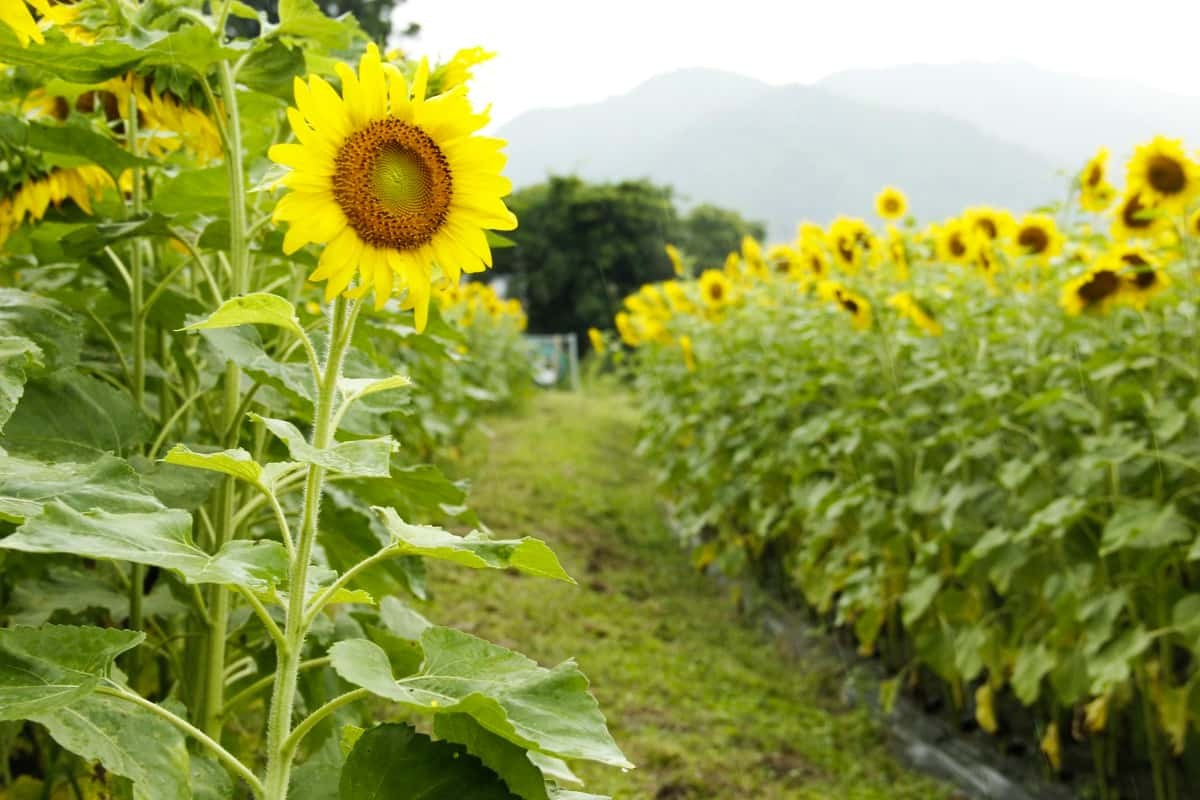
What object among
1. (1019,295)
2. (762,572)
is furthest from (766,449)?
(1019,295)

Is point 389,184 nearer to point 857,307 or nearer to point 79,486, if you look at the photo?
point 79,486

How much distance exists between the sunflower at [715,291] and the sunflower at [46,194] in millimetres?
3878

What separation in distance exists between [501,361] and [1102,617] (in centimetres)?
872

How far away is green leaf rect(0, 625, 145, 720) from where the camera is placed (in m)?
0.74

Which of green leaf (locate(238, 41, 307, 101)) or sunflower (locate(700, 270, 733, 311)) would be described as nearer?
green leaf (locate(238, 41, 307, 101))

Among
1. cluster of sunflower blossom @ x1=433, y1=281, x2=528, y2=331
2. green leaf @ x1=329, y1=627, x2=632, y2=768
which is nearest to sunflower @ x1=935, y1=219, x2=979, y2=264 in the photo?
green leaf @ x1=329, y1=627, x2=632, y2=768

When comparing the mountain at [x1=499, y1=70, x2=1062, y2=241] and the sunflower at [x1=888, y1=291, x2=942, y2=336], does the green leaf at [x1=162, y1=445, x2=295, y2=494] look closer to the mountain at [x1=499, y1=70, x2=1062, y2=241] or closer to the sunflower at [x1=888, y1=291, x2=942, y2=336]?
the sunflower at [x1=888, y1=291, x2=942, y2=336]

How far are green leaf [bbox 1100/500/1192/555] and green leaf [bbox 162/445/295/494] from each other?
1.94 metres

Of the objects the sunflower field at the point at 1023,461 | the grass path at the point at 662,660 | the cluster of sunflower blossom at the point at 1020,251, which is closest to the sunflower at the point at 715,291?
the cluster of sunflower blossom at the point at 1020,251

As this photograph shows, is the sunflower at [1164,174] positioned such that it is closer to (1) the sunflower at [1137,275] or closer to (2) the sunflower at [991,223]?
(1) the sunflower at [1137,275]

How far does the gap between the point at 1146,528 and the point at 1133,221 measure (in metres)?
0.96

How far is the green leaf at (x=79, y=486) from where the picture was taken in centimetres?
82

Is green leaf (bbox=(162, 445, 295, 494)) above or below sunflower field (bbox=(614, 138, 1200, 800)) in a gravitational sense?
above

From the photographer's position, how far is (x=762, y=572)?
4848 millimetres
